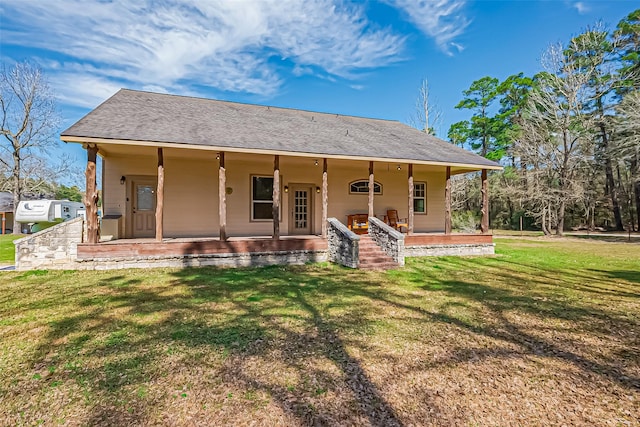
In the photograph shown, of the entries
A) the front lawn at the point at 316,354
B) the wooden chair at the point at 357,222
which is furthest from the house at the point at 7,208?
the wooden chair at the point at 357,222

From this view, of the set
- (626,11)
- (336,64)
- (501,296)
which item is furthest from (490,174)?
(501,296)

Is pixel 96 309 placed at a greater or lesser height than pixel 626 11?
lesser

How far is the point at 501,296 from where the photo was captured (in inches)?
229

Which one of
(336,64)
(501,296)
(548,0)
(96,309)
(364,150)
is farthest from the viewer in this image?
(336,64)

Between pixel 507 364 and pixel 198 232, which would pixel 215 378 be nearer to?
pixel 507 364

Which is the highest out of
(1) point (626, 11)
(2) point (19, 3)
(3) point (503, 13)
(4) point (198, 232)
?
(1) point (626, 11)

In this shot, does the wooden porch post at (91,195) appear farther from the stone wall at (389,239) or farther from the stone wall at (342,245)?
the stone wall at (389,239)

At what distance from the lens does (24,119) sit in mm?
21828

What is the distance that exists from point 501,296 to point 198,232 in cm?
882

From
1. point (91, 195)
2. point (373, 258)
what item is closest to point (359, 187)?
point (373, 258)

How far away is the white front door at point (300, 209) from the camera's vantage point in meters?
11.8

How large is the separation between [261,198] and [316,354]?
8394mm

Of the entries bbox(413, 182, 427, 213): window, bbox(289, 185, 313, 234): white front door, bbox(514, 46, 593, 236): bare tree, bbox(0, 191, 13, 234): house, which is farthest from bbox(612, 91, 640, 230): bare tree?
bbox(0, 191, 13, 234): house

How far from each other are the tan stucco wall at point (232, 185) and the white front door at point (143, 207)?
25cm
